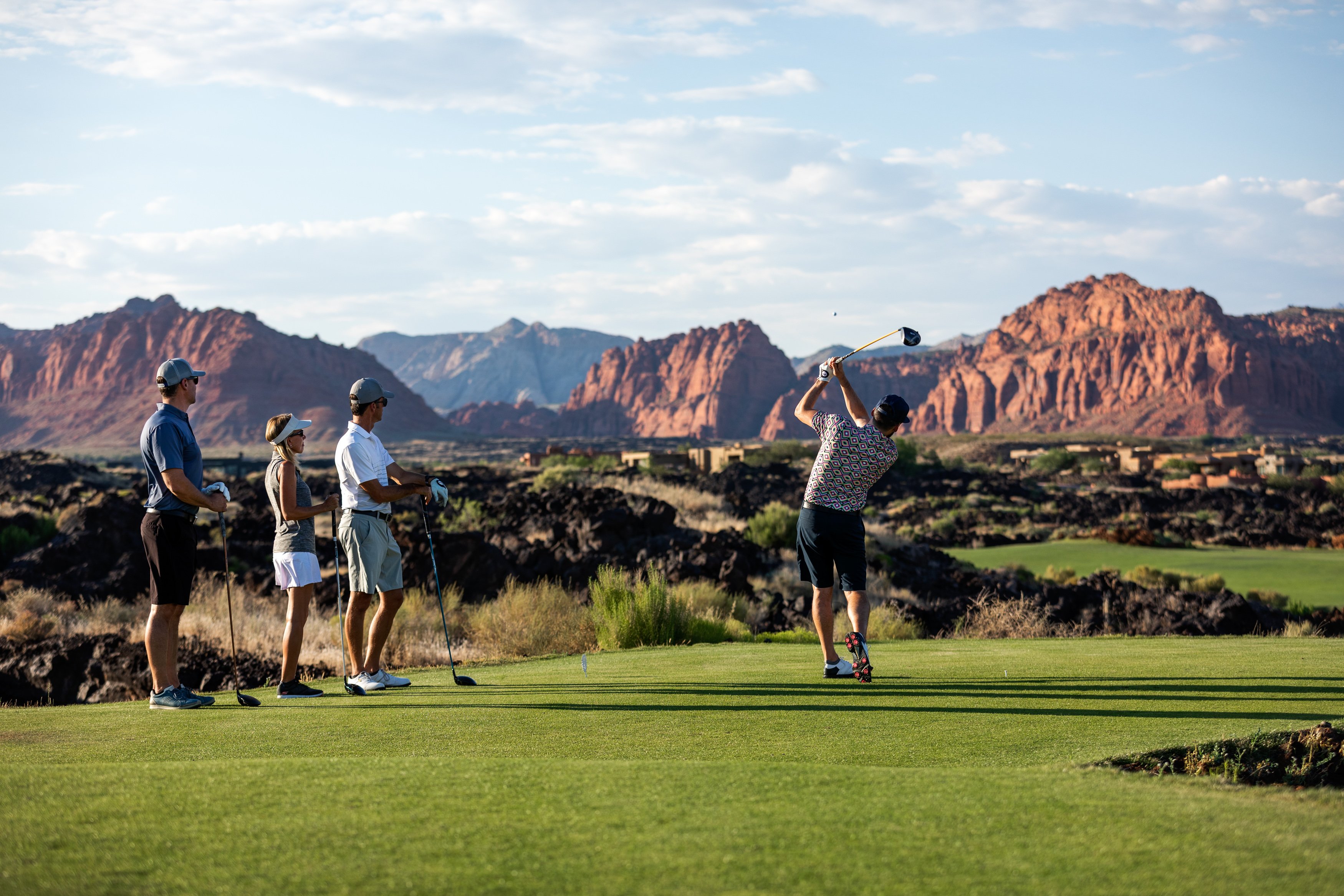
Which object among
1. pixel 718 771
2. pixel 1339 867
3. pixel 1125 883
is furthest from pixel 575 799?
pixel 1339 867

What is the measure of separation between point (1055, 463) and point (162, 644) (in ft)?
232

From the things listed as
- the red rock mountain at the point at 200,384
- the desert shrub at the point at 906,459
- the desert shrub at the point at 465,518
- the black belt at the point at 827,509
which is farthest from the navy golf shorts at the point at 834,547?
the red rock mountain at the point at 200,384

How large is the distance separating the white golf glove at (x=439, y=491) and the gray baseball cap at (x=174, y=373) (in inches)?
65.2

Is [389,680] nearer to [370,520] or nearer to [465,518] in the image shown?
[370,520]

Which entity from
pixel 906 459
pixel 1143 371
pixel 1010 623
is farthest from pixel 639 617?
pixel 1143 371

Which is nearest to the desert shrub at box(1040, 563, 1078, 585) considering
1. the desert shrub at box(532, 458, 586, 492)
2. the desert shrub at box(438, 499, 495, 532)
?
the desert shrub at box(438, 499, 495, 532)

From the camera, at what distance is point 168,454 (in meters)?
7.06

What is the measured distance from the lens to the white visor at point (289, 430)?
7793 millimetres

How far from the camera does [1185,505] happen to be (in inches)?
1713

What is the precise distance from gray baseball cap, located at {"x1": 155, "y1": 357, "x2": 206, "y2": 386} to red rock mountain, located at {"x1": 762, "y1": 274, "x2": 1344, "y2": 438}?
157 metres

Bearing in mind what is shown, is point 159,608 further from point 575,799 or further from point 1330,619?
point 1330,619

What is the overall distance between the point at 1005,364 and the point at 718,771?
18679 cm

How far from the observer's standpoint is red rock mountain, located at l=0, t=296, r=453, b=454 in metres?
155

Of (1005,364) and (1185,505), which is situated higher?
(1005,364)
